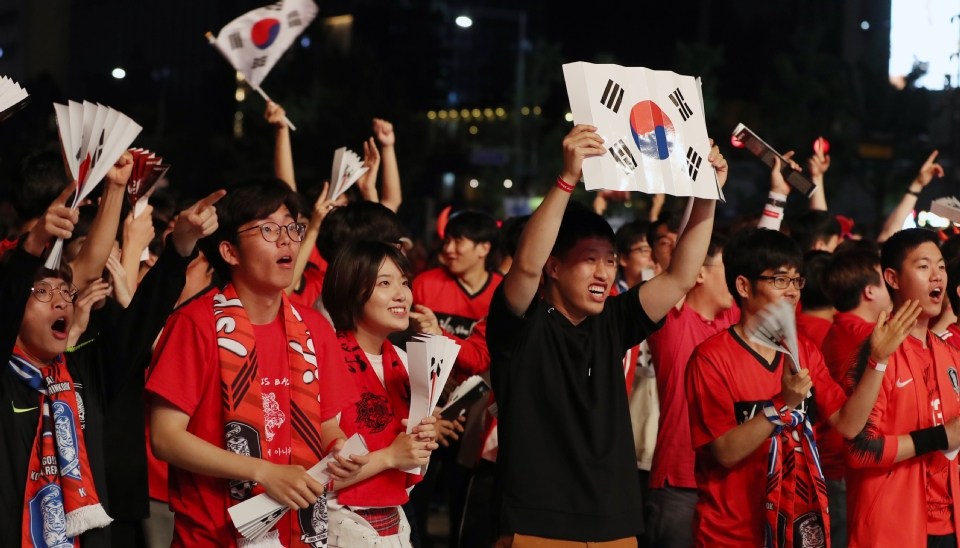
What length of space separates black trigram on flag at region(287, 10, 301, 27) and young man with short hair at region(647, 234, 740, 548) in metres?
3.37

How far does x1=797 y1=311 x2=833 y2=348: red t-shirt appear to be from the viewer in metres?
5.55

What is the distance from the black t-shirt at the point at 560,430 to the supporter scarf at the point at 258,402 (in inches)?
25.1

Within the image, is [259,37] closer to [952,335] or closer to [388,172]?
[388,172]

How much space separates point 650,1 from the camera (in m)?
25.9

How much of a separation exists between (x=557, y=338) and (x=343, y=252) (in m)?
0.99

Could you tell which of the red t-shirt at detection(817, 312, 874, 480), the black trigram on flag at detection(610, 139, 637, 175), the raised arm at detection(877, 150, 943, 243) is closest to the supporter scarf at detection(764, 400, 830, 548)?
the red t-shirt at detection(817, 312, 874, 480)

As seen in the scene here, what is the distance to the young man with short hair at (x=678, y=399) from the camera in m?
4.72

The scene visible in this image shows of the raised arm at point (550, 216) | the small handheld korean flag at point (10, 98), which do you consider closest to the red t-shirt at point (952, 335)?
the raised arm at point (550, 216)

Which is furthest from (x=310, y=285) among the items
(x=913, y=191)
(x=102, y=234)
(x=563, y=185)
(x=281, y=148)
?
(x=913, y=191)

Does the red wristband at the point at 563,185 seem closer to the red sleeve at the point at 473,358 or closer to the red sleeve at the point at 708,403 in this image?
the red sleeve at the point at 708,403

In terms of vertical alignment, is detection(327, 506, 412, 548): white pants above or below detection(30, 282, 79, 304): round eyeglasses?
below

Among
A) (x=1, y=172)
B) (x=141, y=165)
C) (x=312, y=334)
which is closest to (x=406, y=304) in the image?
(x=312, y=334)

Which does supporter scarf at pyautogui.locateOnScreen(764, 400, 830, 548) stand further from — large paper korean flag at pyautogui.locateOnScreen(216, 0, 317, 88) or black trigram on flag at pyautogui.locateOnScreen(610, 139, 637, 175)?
large paper korean flag at pyautogui.locateOnScreen(216, 0, 317, 88)

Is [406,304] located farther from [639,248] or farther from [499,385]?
[639,248]
